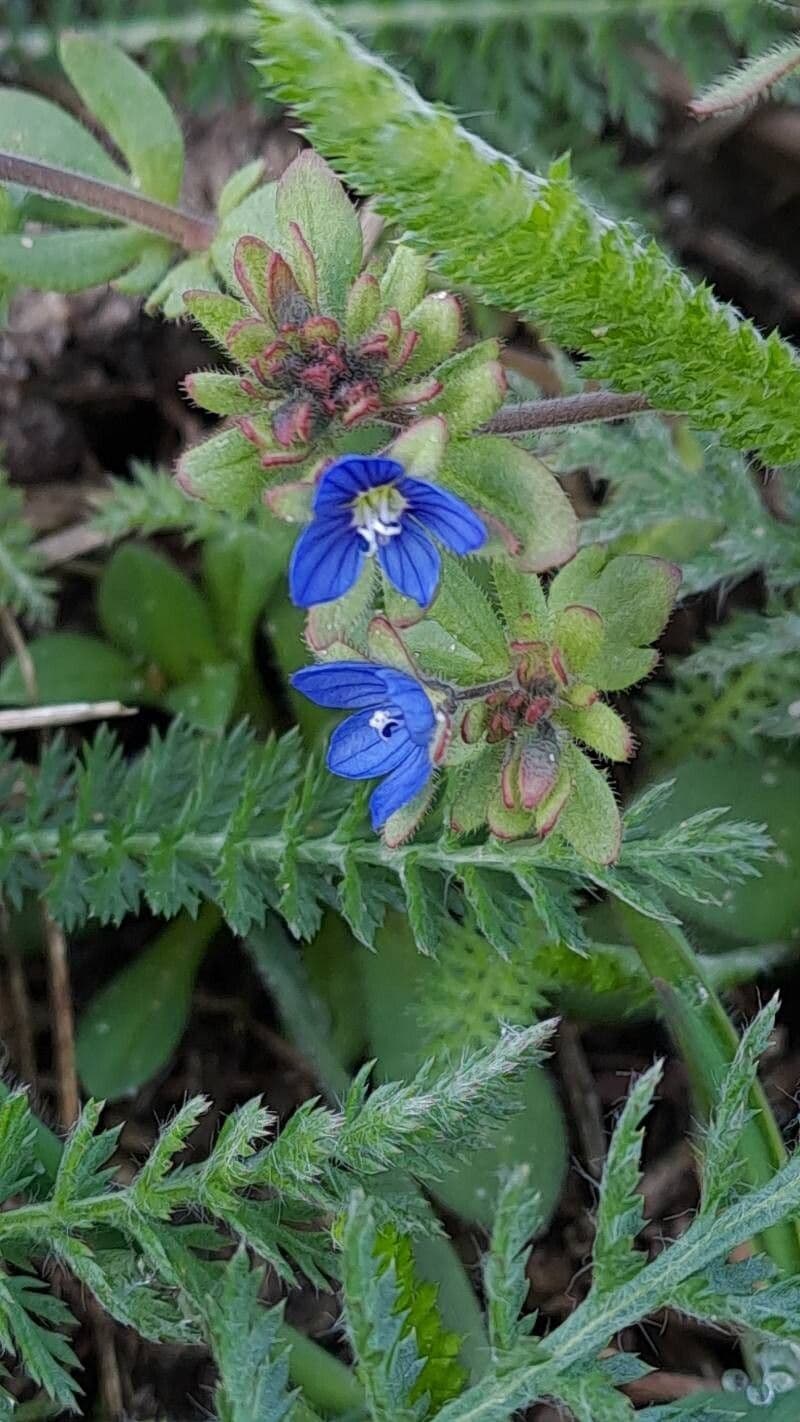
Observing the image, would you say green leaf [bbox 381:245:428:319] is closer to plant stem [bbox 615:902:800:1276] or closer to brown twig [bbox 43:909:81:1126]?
plant stem [bbox 615:902:800:1276]

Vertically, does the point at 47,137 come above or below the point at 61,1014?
above

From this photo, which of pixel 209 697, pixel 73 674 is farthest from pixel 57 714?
pixel 209 697

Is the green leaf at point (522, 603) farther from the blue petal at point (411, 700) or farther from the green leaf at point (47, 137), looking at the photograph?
the green leaf at point (47, 137)

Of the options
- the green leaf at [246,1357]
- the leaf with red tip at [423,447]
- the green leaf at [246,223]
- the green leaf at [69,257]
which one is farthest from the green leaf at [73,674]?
the green leaf at [246,1357]

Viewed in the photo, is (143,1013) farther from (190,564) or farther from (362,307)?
(362,307)

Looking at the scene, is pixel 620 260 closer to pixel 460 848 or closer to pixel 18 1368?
pixel 460 848

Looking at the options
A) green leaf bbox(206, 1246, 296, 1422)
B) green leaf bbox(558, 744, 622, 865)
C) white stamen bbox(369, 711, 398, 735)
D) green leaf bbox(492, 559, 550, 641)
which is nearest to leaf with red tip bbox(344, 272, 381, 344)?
green leaf bbox(492, 559, 550, 641)
